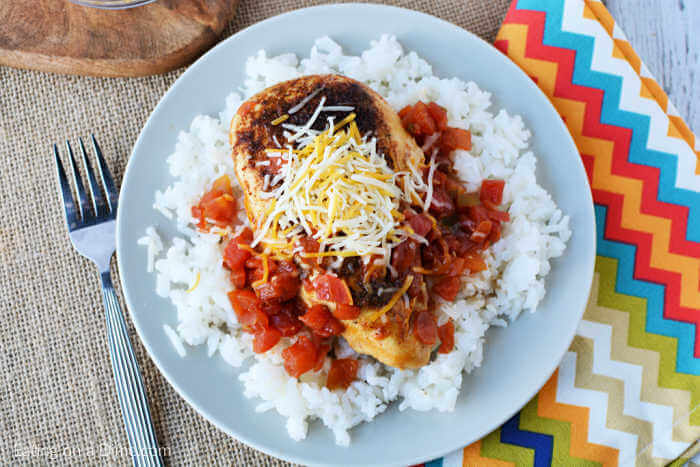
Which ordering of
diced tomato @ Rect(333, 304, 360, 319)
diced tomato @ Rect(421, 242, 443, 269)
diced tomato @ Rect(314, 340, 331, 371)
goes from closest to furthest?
1. diced tomato @ Rect(333, 304, 360, 319)
2. diced tomato @ Rect(421, 242, 443, 269)
3. diced tomato @ Rect(314, 340, 331, 371)

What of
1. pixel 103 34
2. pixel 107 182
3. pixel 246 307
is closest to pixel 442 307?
pixel 246 307

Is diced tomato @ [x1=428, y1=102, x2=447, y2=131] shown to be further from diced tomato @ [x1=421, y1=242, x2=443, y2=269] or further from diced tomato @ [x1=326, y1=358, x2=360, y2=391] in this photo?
diced tomato @ [x1=326, y1=358, x2=360, y2=391]

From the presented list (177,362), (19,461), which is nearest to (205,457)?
(177,362)

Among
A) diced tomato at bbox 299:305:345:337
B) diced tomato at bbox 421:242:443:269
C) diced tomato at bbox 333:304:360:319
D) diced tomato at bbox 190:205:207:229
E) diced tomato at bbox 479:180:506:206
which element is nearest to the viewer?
diced tomato at bbox 333:304:360:319

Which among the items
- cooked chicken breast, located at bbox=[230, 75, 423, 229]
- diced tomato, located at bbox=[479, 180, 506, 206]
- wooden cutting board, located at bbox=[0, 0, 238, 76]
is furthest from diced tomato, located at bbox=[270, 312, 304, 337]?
wooden cutting board, located at bbox=[0, 0, 238, 76]

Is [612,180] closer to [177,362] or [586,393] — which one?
[586,393]

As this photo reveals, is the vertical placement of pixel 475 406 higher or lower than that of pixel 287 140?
lower

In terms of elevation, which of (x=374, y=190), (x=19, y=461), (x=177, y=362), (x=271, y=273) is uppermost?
(x=374, y=190)
